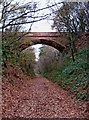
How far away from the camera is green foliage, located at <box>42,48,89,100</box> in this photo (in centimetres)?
276

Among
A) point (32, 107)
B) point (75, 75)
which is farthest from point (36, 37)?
point (75, 75)

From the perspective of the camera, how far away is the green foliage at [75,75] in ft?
9.07

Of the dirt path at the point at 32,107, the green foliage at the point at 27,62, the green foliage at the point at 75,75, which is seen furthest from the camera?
the green foliage at the point at 27,62

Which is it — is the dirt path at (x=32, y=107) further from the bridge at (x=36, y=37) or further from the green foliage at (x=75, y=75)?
the green foliage at (x=75, y=75)

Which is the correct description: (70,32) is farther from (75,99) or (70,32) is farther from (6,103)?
(6,103)

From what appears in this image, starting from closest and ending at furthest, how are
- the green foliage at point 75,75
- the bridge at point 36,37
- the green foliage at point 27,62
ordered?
the bridge at point 36,37
the green foliage at point 75,75
the green foliage at point 27,62

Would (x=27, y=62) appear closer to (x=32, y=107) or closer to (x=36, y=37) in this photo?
(x=36, y=37)

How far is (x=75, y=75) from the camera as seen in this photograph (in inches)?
136

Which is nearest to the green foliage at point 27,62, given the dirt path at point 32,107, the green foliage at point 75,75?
the green foliage at point 75,75

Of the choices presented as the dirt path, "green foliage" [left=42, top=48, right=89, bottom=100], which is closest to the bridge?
the dirt path

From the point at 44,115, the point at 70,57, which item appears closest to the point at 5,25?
the point at 44,115

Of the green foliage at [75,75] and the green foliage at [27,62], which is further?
A: the green foliage at [27,62]

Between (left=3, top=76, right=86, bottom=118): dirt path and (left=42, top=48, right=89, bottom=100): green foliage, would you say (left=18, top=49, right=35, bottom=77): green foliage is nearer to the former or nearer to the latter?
(left=42, top=48, right=89, bottom=100): green foliage

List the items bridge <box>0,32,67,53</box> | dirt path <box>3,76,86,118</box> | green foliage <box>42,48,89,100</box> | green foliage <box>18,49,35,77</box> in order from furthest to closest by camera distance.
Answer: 1. green foliage <box>18,49,35,77</box>
2. green foliage <box>42,48,89,100</box>
3. bridge <box>0,32,67,53</box>
4. dirt path <box>3,76,86,118</box>
